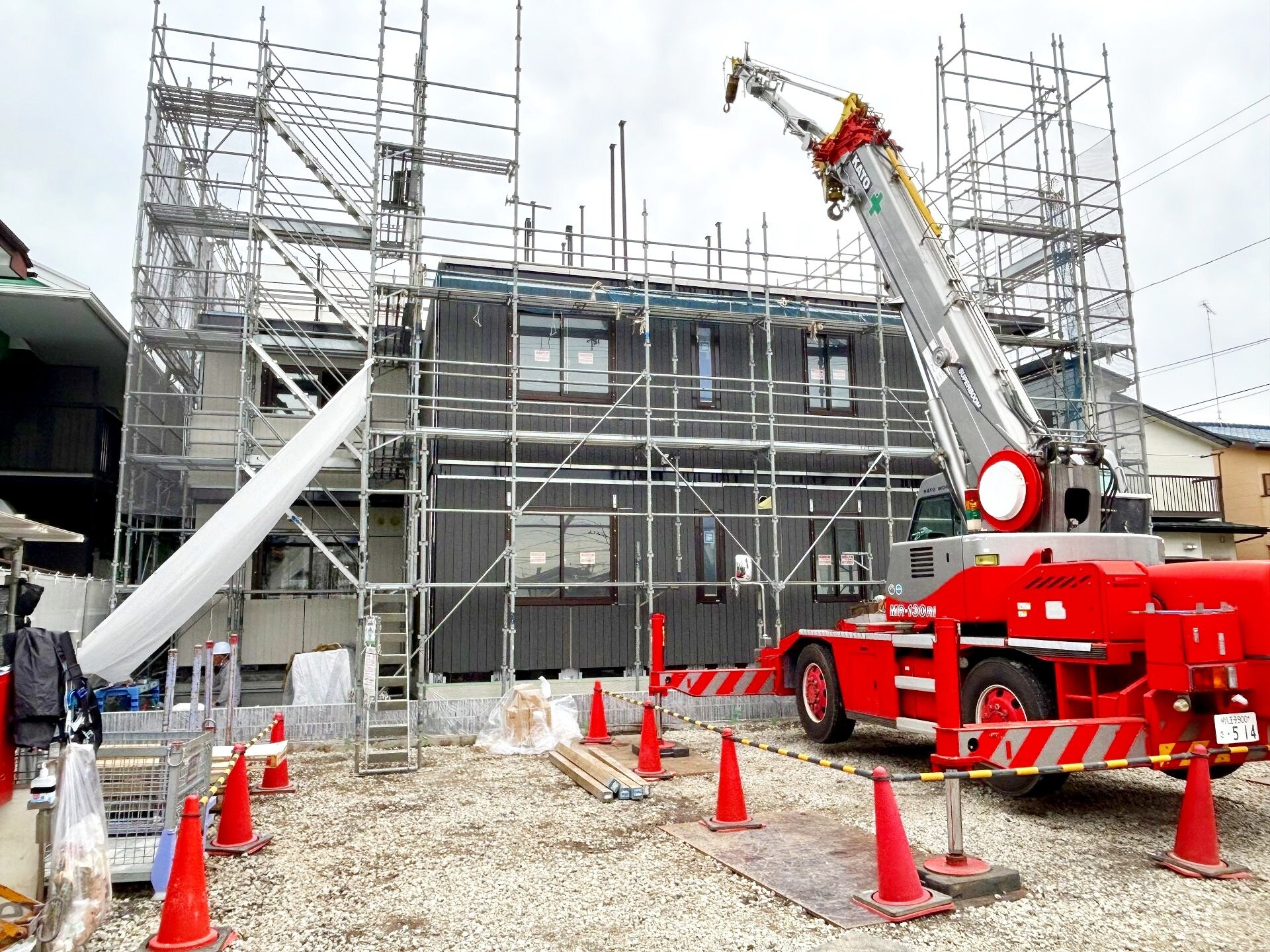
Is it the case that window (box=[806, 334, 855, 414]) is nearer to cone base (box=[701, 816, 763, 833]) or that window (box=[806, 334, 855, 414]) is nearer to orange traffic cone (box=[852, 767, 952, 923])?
cone base (box=[701, 816, 763, 833])

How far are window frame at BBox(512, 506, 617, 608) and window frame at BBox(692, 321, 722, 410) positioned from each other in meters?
2.61

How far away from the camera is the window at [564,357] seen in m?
14.4

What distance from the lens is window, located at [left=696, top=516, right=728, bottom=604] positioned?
14.7m

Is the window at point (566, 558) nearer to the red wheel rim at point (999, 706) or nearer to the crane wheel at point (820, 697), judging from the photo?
the crane wheel at point (820, 697)

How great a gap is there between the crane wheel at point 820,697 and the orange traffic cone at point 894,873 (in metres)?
4.89

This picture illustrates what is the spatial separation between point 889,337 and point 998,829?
10811mm

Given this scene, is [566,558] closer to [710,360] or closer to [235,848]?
[710,360]

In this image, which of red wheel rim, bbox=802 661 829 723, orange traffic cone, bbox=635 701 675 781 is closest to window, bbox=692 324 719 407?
Answer: red wheel rim, bbox=802 661 829 723

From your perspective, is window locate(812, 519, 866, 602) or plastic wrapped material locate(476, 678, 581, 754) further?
window locate(812, 519, 866, 602)

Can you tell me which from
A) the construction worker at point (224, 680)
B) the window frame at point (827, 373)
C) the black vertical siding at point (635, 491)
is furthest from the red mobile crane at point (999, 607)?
the construction worker at point (224, 680)

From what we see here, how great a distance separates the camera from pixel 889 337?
16.3 meters

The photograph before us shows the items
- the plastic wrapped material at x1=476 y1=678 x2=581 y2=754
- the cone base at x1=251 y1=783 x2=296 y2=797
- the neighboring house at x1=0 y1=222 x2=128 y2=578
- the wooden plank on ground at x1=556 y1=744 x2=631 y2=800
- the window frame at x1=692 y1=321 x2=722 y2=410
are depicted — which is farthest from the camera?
the neighboring house at x1=0 y1=222 x2=128 y2=578

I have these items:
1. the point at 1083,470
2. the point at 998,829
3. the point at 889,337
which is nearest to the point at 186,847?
→ the point at 998,829

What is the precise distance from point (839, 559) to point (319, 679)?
885 cm
